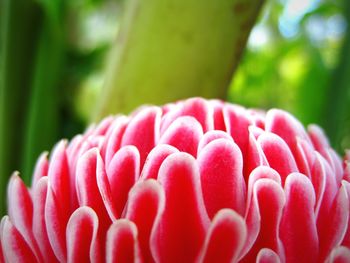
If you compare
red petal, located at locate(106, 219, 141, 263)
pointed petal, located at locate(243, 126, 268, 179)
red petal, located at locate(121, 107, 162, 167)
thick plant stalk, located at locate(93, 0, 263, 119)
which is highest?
thick plant stalk, located at locate(93, 0, 263, 119)

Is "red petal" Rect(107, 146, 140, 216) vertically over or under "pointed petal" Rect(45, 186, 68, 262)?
over

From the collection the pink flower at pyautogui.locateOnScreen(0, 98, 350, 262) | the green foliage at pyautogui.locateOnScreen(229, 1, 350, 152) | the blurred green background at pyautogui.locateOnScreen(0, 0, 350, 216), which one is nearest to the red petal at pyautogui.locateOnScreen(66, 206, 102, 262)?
the pink flower at pyautogui.locateOnScreen(0, 98, 350, 262)

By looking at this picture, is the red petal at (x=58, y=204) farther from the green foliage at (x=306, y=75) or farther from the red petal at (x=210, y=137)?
the green foliage at (x=306, y=75)

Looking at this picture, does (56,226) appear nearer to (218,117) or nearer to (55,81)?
(218,117)

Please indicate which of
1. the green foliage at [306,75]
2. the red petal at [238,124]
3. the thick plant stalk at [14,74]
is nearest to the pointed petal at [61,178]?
the red petal at [238,124]

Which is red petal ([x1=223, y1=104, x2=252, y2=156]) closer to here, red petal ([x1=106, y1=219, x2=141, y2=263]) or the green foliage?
red petal ([x1=106, y1=219, x2=141, y2=263])

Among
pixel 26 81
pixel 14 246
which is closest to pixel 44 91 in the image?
pixel 26 81

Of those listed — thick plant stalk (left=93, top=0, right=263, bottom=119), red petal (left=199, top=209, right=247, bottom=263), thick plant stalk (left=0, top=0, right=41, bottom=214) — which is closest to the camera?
red petal (left=199, top=209, right=247, bottom=263)
